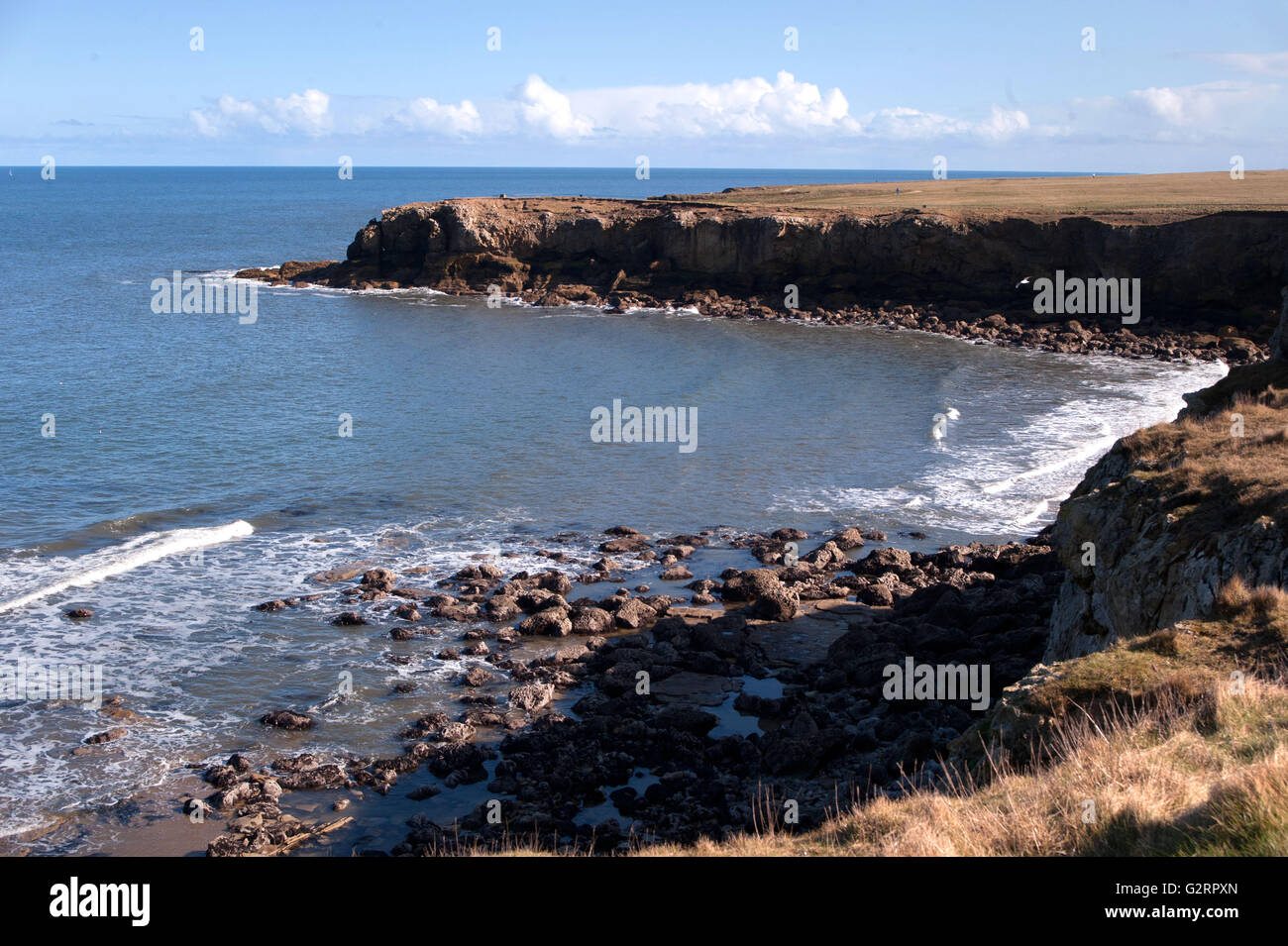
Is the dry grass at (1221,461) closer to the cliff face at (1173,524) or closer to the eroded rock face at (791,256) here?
the cliff face at (1173,524)

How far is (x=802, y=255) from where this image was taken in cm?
7150

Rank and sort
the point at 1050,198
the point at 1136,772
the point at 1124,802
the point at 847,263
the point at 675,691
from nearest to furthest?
the point at 1124,802, the point at 1136,772, the point at 675,691, the point at 847,263, the point at 1050,198

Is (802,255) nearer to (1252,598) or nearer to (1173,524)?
(1173,524)

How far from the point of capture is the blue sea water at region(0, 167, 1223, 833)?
68.6 ft

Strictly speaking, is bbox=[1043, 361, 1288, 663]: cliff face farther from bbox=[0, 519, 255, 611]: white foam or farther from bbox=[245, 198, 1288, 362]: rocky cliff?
bbox=[245, 198, 1288, 362]: rocky cliff

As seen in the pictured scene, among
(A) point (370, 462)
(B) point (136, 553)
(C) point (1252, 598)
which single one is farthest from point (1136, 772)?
(A) point (370, 462)

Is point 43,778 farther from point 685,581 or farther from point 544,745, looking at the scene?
point 685,581

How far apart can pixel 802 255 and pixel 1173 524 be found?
59124 millimetres

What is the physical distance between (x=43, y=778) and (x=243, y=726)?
10.5 ft

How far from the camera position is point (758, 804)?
14398mm

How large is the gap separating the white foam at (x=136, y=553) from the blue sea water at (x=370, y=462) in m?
0.09

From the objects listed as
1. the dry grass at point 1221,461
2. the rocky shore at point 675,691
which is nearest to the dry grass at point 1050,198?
the rocky shore at point 675,691
